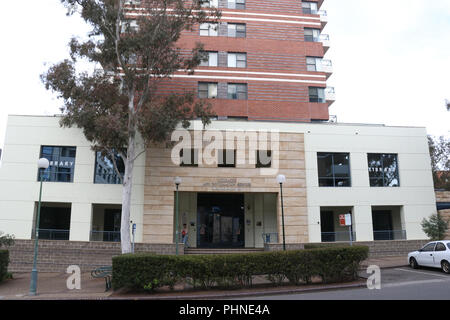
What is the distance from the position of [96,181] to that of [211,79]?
12.1m

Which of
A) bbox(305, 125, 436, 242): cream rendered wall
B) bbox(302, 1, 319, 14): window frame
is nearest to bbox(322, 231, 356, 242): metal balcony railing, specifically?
bbox(305, 125, 436, 242): cream rendered wall

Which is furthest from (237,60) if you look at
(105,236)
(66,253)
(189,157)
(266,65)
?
(66,253)

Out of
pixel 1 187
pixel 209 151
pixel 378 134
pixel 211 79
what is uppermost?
pixel 211 79

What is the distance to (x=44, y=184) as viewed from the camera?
65.8ft

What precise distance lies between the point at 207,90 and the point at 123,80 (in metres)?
9.46

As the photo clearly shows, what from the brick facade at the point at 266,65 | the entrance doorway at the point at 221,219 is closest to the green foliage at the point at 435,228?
the brick facade at the point at 266,65

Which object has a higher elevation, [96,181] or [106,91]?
[106,91]

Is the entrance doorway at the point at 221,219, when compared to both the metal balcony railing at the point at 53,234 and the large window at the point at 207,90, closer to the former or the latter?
the large window at the point at 207,90

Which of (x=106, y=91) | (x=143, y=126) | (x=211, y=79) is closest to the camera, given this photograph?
(x=143, y=126)

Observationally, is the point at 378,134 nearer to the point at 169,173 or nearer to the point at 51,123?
the point at 169,173

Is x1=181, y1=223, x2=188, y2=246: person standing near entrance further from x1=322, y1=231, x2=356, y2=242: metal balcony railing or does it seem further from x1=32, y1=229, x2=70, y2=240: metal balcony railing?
x1=322, y1=231, x2=356, y2=242: metal balcony railing

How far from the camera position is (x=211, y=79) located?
26953 millimetres

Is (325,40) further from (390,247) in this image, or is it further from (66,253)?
(66,253)
